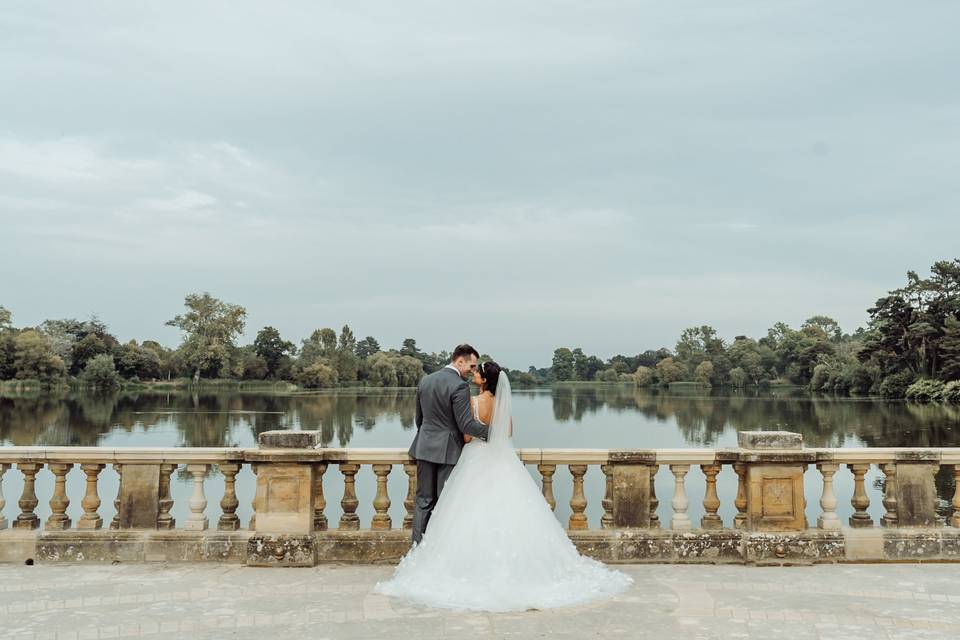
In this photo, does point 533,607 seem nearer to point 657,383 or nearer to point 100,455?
point 100,455

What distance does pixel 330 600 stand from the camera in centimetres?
517

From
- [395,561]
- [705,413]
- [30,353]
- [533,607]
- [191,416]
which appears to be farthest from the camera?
[30,353]

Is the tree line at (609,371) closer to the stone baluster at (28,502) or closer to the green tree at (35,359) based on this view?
the green tree at (35,359)

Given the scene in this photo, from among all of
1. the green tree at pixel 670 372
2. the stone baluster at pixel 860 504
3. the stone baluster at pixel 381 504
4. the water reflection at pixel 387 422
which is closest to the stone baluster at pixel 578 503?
the stone baluster at pixel 381 504

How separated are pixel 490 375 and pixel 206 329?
93.2 m

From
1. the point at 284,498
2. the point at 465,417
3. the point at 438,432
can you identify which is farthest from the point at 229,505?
the point at 465,417

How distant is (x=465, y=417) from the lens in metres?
5.85

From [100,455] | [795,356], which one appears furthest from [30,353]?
[795,356]

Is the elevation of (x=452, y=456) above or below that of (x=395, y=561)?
above

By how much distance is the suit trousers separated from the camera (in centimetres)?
600

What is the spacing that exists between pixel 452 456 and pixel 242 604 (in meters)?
1.83

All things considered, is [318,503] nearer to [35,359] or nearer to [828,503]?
[828,503]

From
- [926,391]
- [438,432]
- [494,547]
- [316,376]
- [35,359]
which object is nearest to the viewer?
[494,547]

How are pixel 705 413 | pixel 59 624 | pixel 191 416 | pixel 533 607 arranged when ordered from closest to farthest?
pixel 59 624 → pixel 533 607 → pixel 191 416 → pixel 705 413
